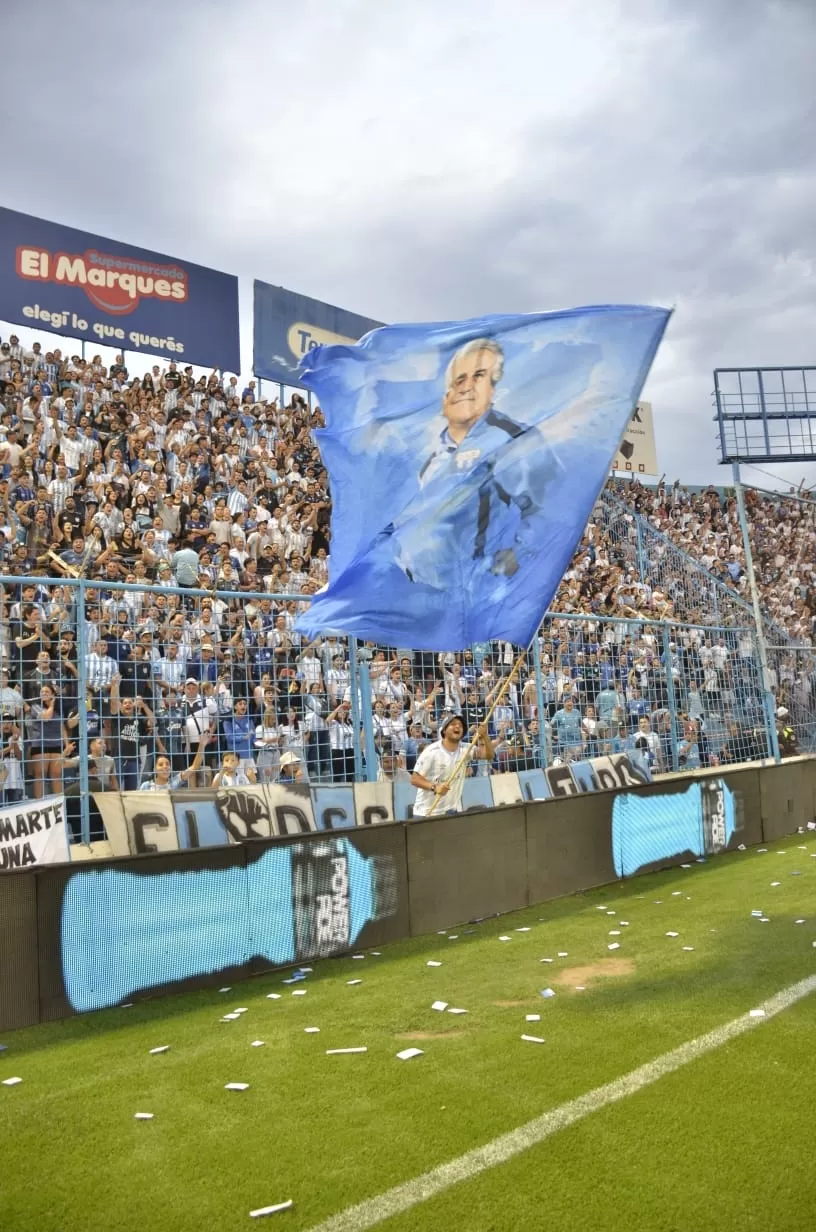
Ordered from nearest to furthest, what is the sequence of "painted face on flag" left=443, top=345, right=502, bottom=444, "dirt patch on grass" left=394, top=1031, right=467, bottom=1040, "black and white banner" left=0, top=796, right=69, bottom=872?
"dirt patch on grass" left=394, top=1031, right=467, bottom=1040
"black and white banner" left=0, top=796, right=69, bottom=872
"painted face on flag" left=443, top=345, right=502, bottom=444

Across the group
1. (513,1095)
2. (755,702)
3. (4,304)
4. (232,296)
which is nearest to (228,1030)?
(513,1095)

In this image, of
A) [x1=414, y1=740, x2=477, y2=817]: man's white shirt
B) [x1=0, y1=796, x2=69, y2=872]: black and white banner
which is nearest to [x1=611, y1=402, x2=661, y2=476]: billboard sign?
[x1=414, y1=740, x2=477, y2=817]: man's white shirt

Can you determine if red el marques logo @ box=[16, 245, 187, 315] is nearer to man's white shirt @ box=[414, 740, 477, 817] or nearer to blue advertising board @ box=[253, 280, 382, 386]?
blue advertising board @ box=[253, 280, 382, 386]

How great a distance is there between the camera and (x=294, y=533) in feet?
58.3

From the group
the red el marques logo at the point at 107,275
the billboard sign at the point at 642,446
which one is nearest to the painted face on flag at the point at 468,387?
the red el marques logo at the point at 107,275

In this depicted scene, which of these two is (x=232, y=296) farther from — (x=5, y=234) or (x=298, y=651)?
(x=298, y=651)

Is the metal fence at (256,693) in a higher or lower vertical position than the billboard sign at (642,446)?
lower

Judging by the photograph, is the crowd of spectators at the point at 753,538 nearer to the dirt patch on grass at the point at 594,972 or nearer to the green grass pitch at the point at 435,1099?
the dirt patch on grass at the point at 594,972

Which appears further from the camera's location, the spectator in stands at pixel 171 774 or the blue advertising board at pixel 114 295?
the blue advertising board at pixel 114 295

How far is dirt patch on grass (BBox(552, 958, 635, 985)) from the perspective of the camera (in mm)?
6867

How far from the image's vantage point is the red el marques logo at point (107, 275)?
22.8 m

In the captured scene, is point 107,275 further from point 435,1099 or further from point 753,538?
point 435,1099

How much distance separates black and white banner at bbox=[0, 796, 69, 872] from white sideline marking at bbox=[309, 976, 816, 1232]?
13.0 ft

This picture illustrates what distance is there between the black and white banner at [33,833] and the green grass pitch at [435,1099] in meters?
1.21
